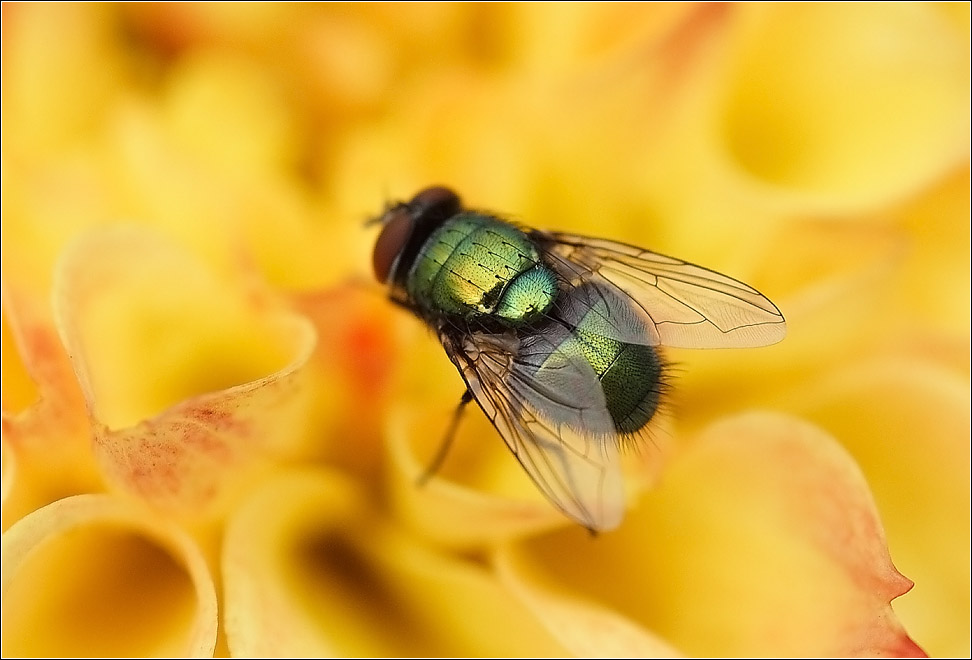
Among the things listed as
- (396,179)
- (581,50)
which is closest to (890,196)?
(581,50)

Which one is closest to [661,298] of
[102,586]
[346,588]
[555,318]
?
[555,318]

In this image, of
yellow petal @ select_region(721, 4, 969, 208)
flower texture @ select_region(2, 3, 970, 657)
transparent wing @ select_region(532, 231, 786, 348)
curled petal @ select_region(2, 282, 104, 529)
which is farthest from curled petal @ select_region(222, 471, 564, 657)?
yellow petal @ select_region(721, 4, 969, 208)

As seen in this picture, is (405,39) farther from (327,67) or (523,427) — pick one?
(523,427)

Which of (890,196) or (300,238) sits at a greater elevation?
(890,196)

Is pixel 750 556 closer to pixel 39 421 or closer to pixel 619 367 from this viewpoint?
pixel 619 367

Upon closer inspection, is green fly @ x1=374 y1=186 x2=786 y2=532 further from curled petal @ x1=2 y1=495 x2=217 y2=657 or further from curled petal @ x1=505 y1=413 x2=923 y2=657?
curled petal @ x1=2 y1=495 x2=217 y2=657

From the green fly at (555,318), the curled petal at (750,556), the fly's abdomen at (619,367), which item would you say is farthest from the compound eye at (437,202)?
the curled petal at (750,556)
